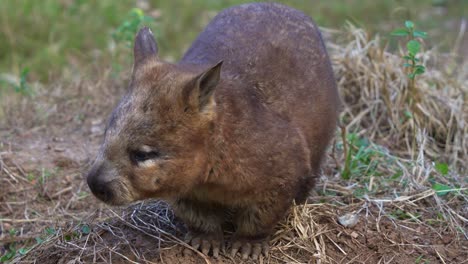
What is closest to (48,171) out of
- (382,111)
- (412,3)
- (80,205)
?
(80,205)

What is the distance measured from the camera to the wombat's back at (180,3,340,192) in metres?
4.39

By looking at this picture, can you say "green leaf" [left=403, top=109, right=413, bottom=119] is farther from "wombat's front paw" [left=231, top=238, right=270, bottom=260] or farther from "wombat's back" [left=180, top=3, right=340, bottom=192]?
"wombat's front paw" [left=231, top=238, right=270, bottom=260]

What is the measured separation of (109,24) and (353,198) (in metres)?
5.40

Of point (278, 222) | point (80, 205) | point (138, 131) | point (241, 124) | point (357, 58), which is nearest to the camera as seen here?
point (138, 131)

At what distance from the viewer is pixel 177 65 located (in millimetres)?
4105

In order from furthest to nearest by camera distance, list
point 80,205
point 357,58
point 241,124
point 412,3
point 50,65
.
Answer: point 412,3
point 50,65
point 357,58
point 80,205
point 241,124

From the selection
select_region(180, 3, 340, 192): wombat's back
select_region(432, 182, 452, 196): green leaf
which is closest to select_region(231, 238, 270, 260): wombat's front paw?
select_region(180, 3, 340, 192): wombat's back

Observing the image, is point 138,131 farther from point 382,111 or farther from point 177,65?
point 382,111

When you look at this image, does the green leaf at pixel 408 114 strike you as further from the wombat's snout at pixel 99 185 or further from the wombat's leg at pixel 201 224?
the wombat's snout at pixel 99 185

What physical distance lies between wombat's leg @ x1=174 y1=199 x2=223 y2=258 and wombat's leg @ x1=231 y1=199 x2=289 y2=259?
0.34 ft

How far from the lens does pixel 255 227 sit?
4270 millimetres

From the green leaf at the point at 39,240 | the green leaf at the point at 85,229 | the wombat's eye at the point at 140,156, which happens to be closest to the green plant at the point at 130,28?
the green leaf at the point at 39,240

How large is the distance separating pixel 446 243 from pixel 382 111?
1.87 meters

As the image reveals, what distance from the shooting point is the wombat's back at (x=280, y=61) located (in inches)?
173
